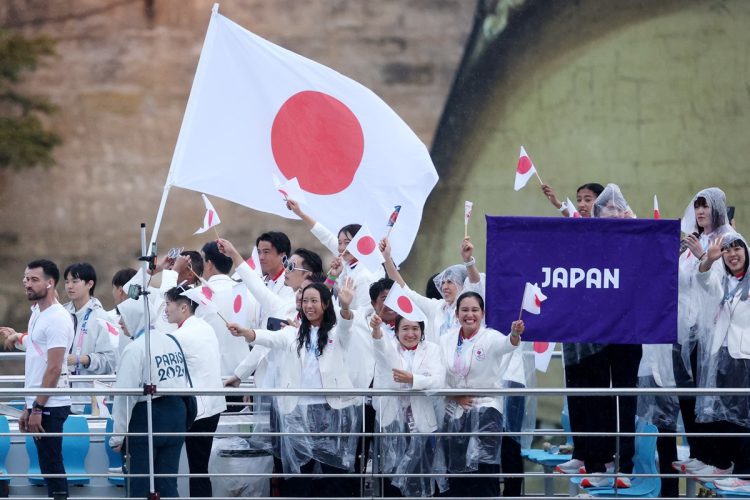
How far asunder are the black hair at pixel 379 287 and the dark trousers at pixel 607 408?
136 centimetres

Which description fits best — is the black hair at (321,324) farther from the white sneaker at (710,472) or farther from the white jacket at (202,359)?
the white sneaker at (710,472)

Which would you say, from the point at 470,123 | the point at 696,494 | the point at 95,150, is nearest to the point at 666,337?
the point at 696,494

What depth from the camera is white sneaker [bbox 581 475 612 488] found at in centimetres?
806

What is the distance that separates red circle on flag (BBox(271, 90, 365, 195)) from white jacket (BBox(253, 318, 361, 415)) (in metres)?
1.38

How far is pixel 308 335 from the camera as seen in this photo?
7977mm

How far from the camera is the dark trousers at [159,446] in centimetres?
777

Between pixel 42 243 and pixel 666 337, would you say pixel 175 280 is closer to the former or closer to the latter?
pixel 666 337

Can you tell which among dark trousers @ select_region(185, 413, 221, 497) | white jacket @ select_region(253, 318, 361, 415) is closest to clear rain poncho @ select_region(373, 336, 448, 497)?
white jacket @ select_region(253, 318, 361, 415)

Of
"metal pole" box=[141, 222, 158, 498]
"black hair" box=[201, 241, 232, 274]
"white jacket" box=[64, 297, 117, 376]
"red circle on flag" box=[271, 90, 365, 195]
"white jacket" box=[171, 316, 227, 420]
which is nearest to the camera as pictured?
"metal pole" box=[141, 222, 158, 498]

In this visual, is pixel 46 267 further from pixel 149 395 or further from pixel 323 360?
pixel 323 360

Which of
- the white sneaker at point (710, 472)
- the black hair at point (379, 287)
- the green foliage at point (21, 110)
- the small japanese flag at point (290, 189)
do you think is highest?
the green foliage at point (21, 110)

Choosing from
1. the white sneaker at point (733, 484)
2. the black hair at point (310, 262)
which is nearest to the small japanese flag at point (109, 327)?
the black hair at point (310, 262)

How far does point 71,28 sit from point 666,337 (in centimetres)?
1042

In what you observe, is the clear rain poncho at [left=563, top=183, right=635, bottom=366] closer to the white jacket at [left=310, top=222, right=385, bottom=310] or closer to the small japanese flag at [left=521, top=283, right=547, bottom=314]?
the small japanese flag at [left=521, top=283, right=547, bottom=314]
